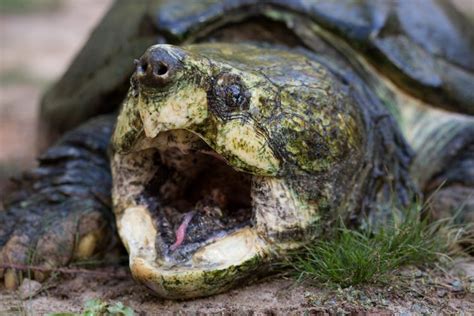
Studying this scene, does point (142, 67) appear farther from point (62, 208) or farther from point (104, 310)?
point (62, 208)

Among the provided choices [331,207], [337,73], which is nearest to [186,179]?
[331,207]

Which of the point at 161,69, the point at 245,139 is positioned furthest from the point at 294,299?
the point at 161,69

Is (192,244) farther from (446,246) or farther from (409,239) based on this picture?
(446,246)

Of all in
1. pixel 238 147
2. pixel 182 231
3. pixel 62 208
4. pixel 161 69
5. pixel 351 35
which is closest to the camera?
pixel 161 69

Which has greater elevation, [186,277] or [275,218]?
[275,218]

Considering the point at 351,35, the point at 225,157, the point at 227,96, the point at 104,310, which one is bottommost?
the point at 104,310

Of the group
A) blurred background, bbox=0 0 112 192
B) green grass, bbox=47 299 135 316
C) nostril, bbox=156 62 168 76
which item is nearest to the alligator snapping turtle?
nostril, bbox=156 62 168 76

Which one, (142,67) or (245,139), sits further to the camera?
(245,139)
